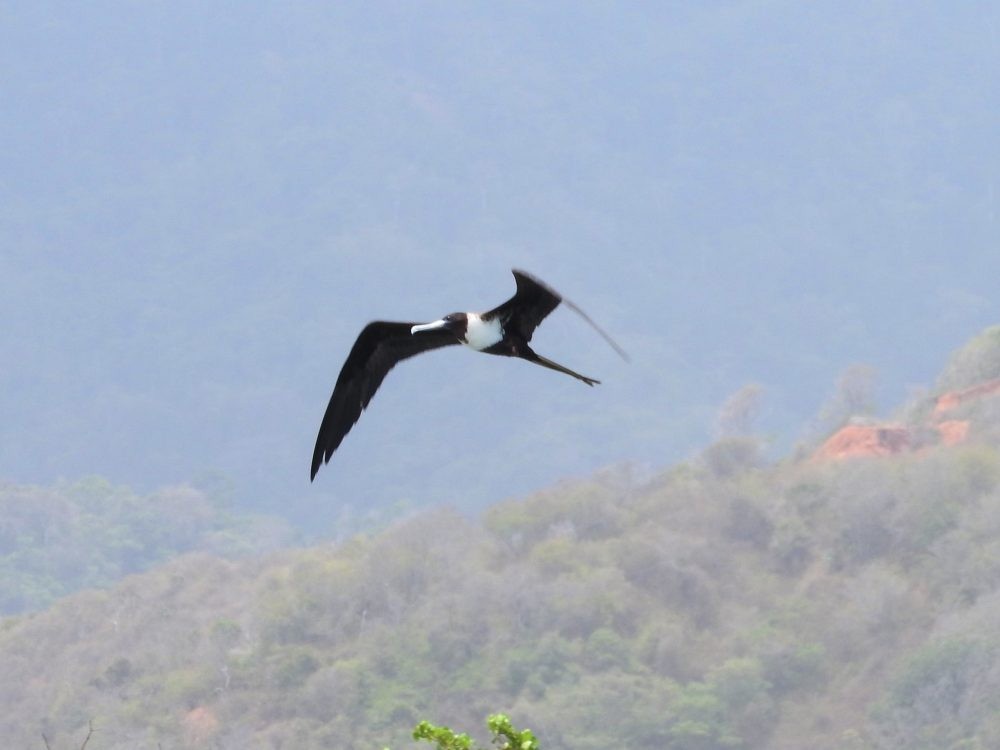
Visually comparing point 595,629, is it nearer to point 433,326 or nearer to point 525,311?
point 433,326

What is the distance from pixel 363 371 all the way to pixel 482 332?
99cm

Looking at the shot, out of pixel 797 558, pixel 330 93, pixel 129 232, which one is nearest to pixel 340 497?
pixel 129 232

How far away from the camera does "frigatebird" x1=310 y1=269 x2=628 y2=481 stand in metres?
7.28

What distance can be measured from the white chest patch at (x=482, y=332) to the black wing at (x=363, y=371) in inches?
26.3

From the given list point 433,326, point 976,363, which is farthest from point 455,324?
point 976,363

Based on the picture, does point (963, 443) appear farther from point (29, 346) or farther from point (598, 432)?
point (29, 346)

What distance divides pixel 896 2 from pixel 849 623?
13496cm

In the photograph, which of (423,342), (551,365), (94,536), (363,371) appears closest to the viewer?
(551,365)

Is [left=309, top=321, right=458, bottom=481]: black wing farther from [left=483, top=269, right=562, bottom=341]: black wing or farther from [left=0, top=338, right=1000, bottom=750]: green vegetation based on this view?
[left=0, top=338, right=1000, bottom=750]: green vegetation

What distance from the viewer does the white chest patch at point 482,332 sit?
7363 mm

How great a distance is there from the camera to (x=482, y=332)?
7.39 m

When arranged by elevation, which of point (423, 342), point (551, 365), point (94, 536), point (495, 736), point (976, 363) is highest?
point (94, 536)

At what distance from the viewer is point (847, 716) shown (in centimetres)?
4416

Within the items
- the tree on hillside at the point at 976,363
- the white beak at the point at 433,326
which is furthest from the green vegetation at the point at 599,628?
the white beak at the point at 433,326
